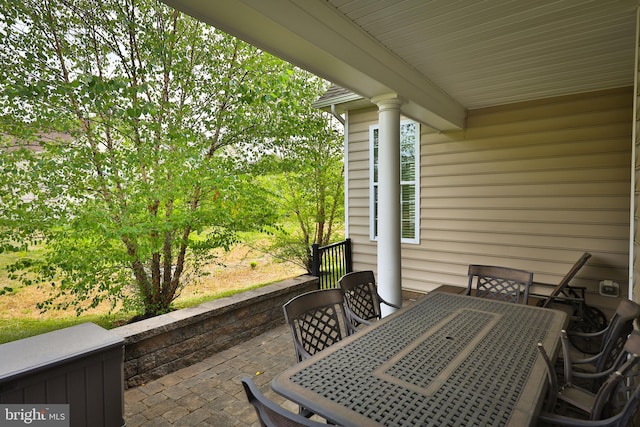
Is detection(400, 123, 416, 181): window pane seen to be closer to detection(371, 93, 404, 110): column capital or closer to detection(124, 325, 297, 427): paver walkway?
detection(371, 93, 404, 110): column capital

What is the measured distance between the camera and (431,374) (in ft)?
4.87

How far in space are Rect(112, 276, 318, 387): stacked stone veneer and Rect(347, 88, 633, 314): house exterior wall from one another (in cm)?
223

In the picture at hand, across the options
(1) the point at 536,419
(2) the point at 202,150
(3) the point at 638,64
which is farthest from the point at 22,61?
(3) the point at 638,64

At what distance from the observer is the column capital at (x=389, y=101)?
297 cm

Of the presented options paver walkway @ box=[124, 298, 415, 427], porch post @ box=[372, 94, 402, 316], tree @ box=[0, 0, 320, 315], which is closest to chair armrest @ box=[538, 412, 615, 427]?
paver walkway @ box=[124, 298, 415, 427]

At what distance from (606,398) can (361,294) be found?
162 centimetres

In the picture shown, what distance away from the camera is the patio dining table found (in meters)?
1.21

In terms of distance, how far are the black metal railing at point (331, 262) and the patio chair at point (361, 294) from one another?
2.09m

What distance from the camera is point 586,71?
3174 millimetres

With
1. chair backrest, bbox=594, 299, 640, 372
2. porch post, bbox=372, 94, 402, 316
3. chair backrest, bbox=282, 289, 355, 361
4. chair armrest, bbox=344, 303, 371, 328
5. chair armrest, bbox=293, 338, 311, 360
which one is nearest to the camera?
chair backrest, bbox=594, 299, 640, 372

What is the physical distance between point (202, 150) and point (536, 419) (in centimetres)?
393

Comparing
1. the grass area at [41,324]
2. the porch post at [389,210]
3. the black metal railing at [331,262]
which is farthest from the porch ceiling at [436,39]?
the grass area at [41,324]

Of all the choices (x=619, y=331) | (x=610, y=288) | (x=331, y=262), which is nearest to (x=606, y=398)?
(x=619, y=331)

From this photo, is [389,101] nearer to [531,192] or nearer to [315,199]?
[531,192]
